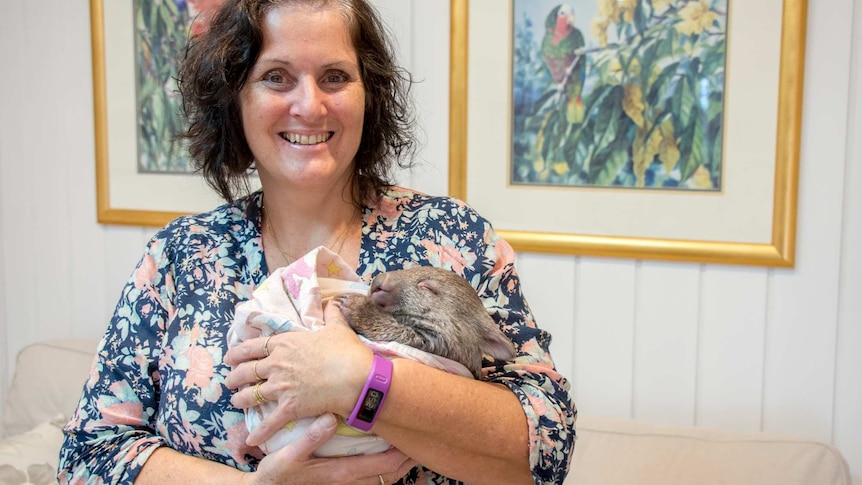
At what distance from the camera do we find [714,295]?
211 cm

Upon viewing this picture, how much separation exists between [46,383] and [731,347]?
2.18 m

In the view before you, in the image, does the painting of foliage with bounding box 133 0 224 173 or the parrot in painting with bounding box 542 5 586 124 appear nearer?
the parrot in painting with bounding box 542 5 586 124

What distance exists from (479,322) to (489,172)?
112cm

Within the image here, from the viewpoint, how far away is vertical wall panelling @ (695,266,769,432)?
6.79 ft

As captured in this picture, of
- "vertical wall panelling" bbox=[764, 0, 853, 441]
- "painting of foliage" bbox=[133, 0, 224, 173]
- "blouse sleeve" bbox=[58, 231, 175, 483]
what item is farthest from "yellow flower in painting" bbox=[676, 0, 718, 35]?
"painting of foliage" bbox=[133, 0, 224, 173]

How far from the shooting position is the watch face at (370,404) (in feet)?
3.81

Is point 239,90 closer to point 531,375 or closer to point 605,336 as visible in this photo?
point 531,375

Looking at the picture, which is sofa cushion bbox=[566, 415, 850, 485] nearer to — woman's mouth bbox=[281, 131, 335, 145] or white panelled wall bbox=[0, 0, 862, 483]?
white panelled wall bbox=[0, 0, 862, 483]

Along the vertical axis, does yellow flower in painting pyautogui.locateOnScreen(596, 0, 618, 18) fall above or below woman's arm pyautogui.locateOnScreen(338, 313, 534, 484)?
above

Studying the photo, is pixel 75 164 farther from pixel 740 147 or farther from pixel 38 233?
pixel 740 147

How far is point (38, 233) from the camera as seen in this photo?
9.78 ft

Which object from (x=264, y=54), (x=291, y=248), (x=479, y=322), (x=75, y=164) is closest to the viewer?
(x=479, y=322)

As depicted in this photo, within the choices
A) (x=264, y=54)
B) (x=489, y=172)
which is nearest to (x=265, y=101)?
(x=264, y=54)

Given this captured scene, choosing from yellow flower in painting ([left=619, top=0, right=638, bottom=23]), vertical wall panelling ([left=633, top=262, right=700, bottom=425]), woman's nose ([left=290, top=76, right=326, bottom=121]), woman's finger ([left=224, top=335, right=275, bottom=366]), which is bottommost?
vertical wall panelling ([left=633, top=262, right=700, bottom=425])
